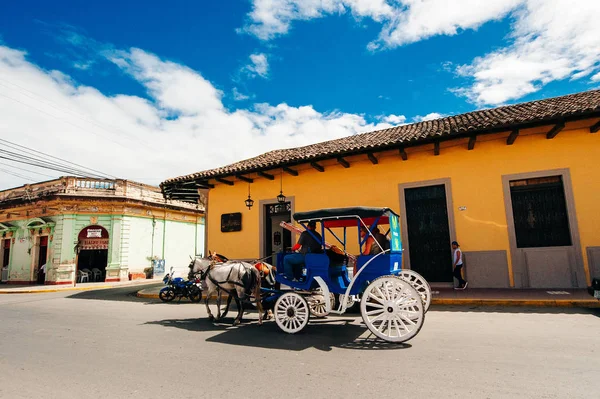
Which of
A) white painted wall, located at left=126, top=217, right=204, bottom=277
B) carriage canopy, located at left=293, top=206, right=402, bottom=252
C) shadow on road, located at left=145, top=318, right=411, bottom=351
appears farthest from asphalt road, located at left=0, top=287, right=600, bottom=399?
white painted wall, located at left=126, top=217, right=204, bottom=277

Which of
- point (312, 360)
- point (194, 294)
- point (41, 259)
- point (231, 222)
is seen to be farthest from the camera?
point (41, 259)

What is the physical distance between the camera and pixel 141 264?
847 inches

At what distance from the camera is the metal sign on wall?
13.0m

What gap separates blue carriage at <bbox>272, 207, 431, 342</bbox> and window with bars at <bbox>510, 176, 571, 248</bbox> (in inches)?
188

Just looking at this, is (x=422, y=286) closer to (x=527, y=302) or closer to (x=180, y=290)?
(x=527, y=302)

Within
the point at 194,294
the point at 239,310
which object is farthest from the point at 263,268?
the point at 194,294

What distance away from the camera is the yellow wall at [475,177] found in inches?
344

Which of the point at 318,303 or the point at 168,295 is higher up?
the point at 318,303

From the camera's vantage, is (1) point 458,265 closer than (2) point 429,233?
Yes

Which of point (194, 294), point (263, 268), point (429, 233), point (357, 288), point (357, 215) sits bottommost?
point (194, 294)

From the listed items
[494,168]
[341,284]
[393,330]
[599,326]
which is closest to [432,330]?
[393,330]

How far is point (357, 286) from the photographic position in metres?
5.53

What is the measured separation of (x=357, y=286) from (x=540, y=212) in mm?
6610

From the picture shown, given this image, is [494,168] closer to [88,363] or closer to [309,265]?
[309,265]
